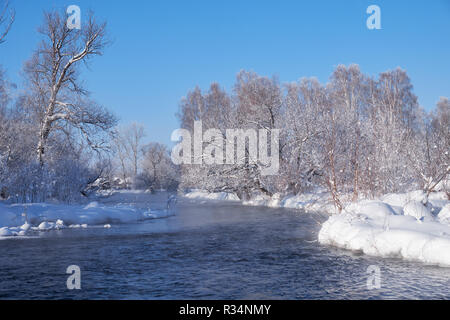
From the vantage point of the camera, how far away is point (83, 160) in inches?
952

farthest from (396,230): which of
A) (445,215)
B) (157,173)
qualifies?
(157,173)

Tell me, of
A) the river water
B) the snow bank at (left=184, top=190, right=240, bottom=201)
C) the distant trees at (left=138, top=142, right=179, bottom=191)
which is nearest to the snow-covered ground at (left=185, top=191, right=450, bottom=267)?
the river water

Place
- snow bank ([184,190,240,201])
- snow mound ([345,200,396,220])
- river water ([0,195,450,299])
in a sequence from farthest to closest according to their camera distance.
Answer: snow bank ([184,190,240,201]) → snow mound ([345,200,396,220]) → river water ([0,195,450,299])

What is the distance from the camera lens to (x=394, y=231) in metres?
10.4

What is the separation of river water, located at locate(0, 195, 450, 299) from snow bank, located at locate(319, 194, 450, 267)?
422 millimetres

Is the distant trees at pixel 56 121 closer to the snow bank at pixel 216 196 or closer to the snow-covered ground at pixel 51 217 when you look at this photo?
the snow-covered ground at pixel 51 217

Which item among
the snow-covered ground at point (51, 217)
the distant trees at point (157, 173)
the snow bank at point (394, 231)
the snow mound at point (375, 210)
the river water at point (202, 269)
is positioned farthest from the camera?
the distant trees at point (157, 173)

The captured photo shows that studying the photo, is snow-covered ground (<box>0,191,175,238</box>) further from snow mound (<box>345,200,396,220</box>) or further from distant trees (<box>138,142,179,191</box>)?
distant trees (<box>138,142,179,191</box>)

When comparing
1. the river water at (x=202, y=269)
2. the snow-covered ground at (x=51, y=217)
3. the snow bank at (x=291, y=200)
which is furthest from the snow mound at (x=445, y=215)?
the snow-covered ground at (x=51, y=217)

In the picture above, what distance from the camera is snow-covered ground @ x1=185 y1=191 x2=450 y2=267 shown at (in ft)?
30.6

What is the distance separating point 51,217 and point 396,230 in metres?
12.9

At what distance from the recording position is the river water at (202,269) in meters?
7.23

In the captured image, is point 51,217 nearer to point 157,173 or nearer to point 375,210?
point 375,210
